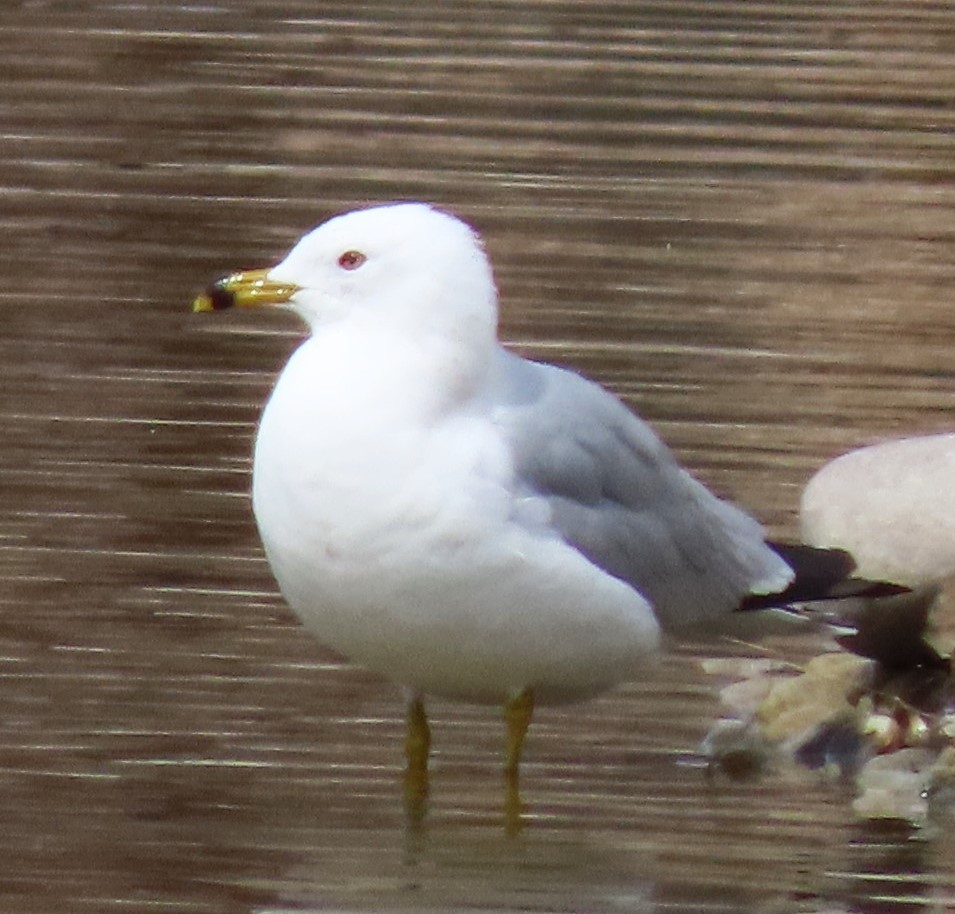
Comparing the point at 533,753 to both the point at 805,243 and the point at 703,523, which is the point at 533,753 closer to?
the point at 703,523

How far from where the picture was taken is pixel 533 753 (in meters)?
6.21

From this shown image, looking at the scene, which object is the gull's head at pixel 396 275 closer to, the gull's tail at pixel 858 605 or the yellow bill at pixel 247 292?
the yellow bill at pixel 247 292

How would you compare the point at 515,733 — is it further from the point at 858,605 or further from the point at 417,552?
the point at 858,605

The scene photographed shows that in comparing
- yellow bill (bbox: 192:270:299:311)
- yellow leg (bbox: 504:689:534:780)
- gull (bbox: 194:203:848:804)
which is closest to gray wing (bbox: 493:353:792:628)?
gull (bbox: 194:203:848:804)

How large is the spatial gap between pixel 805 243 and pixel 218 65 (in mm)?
3101

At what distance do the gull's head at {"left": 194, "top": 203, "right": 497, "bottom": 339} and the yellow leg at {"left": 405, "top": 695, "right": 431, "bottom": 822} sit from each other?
0.75 meters

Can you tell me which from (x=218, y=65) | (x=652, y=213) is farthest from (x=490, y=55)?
(x=652, y=213)

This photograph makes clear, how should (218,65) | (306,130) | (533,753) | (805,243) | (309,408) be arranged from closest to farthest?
(309,408) < (533,753) < (805,243) < (306,130) < (218,65)

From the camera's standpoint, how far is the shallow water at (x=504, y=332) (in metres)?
5.57

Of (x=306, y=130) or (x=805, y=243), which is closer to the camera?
(x=805, y=243)

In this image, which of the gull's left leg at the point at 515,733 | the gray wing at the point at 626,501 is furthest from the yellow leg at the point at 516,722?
the gray wing at the point at 626,501

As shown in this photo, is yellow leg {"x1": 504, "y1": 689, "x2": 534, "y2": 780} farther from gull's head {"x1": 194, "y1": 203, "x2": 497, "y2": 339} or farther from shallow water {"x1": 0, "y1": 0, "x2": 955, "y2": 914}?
gull's head {"x1": 194, "y1": 203, "x2": 497, "y2": 339}

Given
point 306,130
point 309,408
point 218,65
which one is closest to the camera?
point 309,408

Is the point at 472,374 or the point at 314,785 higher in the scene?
the point at 472,374
